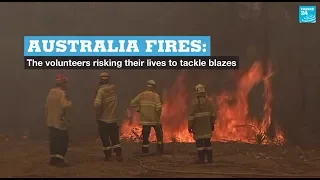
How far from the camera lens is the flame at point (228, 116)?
10477mm

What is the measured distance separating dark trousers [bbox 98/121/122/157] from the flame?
275 centimetres

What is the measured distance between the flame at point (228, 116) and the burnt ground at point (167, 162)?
1.18 ft

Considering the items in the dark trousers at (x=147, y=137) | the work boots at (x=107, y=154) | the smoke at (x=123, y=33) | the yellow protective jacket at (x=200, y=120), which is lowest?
the work boots at (x=107, y=154)

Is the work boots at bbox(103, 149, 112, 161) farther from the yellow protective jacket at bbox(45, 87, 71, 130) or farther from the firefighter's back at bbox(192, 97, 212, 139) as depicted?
the firefighter's back at bbox(192, 97, 212, 139)

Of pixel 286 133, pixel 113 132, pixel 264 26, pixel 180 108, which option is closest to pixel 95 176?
pixel 113 132

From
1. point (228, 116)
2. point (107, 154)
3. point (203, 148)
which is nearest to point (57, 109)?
point (107, 154)

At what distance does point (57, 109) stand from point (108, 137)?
1183 millimetres

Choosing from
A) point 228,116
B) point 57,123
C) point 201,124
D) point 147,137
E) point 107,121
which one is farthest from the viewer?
point 228,116

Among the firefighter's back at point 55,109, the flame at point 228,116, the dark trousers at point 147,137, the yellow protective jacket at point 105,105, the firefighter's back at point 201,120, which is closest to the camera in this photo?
the firefighter's back at point 55,109

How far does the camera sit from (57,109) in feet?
24.5

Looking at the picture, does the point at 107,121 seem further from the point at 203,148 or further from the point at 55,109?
the point at 203,148

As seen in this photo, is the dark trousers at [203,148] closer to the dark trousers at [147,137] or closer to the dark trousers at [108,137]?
the dark trousers at [147,137]

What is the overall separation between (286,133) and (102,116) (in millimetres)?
5073

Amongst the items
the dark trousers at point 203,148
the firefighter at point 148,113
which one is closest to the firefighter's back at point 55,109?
the firefighter at point 148,113
